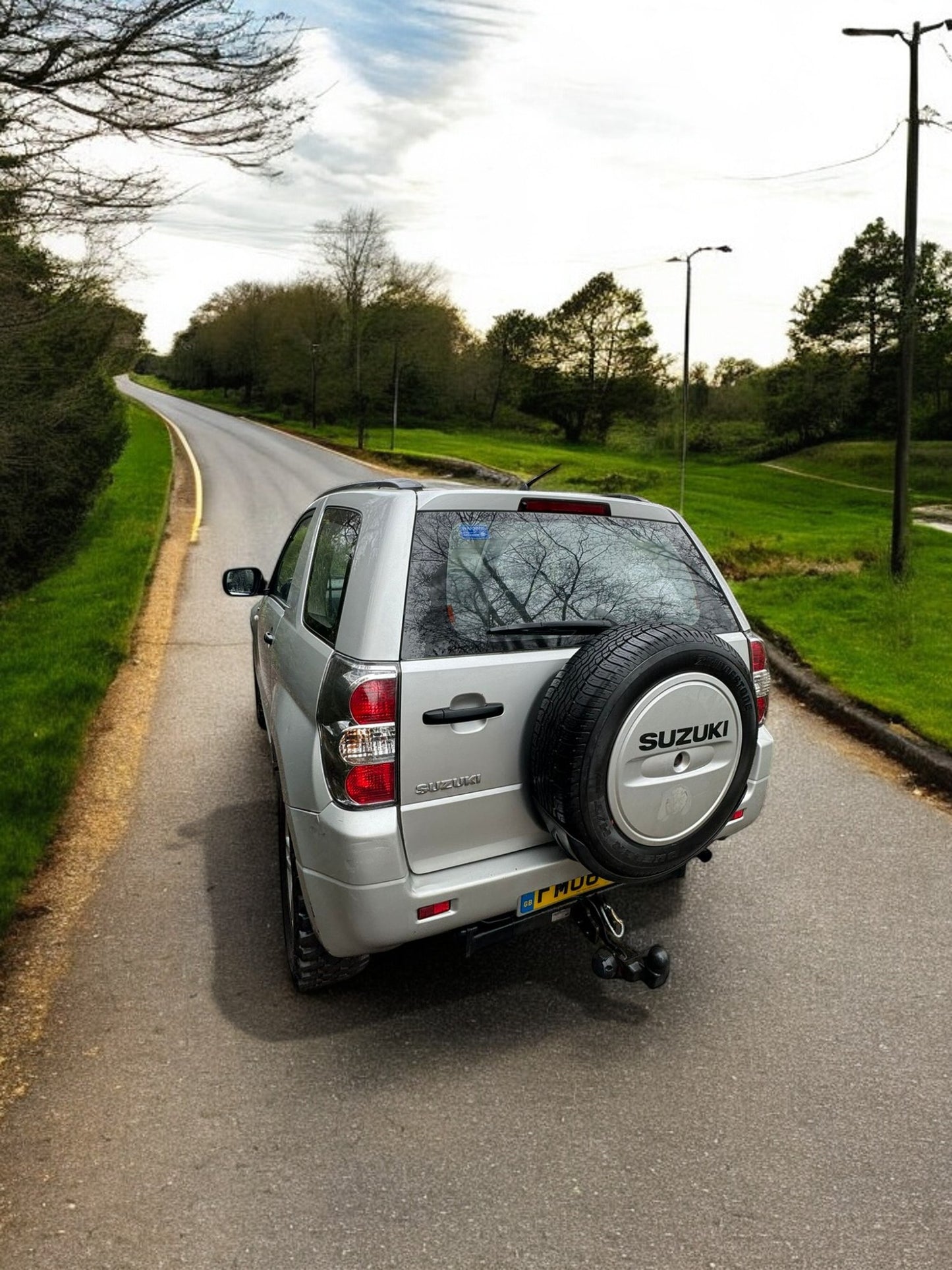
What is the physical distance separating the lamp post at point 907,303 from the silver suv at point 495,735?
8948mm

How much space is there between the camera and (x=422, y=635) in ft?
9.87

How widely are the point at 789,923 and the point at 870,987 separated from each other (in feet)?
1.70

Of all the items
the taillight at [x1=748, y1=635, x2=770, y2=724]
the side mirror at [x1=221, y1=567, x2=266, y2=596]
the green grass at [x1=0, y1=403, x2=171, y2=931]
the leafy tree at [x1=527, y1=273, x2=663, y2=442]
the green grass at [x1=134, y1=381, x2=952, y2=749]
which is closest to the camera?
the taillight at [x1=748, y1=635, x2=770, y2=724]

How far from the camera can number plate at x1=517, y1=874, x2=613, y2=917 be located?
3.18m

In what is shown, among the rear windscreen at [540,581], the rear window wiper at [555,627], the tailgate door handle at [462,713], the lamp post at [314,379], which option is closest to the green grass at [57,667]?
the tailgate door handle at [462,713]

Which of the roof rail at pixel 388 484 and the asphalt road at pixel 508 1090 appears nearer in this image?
the asphalt road at pixel 508 1090

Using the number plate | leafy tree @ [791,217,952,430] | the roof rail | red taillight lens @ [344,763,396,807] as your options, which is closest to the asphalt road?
the number plate

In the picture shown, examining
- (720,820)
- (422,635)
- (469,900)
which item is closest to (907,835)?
(720,820)

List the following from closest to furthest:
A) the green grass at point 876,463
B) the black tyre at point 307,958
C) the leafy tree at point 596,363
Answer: the black tyre at point 307,958 < the green grass at point 876,463 < the leafy tree at point 596,363

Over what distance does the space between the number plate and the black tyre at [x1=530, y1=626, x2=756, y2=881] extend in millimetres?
213

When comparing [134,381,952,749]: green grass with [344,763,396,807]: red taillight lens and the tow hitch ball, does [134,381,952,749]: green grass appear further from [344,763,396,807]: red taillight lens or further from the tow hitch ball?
[344,763,396,807]: red taillight lens

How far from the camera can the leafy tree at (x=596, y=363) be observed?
6825cm

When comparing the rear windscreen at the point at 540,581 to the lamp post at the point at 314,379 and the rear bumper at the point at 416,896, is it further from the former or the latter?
the lamp post at the point at 314,379

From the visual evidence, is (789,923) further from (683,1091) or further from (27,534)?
(27,534)
